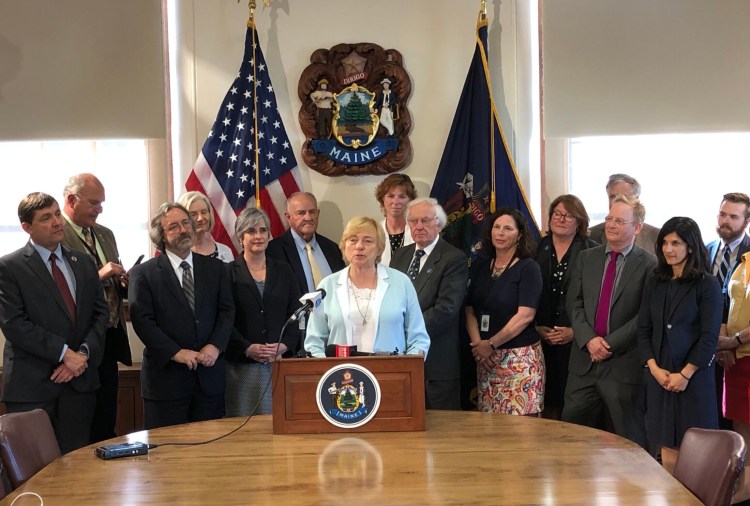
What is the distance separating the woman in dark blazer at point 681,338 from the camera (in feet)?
12.6

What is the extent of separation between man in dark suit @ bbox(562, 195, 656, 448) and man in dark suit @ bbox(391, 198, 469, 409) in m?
0.59

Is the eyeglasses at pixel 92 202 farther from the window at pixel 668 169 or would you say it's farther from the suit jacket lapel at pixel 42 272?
the window at pixel 668 169

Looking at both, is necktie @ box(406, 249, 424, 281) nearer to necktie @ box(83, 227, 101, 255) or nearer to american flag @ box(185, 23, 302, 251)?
american flag @ box(185, 23, 302, 251)

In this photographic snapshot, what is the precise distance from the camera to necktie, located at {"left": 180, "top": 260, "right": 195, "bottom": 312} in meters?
4.09

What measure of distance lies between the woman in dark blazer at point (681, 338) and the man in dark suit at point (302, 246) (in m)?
1.80

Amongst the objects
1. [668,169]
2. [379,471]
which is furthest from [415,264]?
[668,169]

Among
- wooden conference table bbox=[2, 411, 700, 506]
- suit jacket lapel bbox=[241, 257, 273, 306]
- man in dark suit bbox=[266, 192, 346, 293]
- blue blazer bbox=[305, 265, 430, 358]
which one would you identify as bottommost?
wooden conference table bbox=[2, 411, 700, 506]

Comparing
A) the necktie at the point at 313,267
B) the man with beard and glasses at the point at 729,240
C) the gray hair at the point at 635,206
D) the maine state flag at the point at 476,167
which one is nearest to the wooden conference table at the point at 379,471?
the gray hair at the point at 635,206

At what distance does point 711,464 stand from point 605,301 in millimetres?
1879

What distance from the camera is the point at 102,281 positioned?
440 centimetres

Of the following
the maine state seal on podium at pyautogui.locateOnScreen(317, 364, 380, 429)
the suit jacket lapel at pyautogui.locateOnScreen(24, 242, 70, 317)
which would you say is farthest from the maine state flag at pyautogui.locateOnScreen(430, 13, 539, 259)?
the maine state seal on podium at pyautogui.locateOnScreen(317, 364, 380, 429)

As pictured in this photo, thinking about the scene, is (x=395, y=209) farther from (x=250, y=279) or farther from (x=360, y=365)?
(x=360, y=365)

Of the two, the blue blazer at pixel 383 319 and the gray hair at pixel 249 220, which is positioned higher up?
the gray hair at pixel 249 220

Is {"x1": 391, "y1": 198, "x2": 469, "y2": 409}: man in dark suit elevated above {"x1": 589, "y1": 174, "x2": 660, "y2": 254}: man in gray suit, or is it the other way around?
{"x1": 589, "y1": 174, "x2": 660, "y2": 254}: man in gray suit
